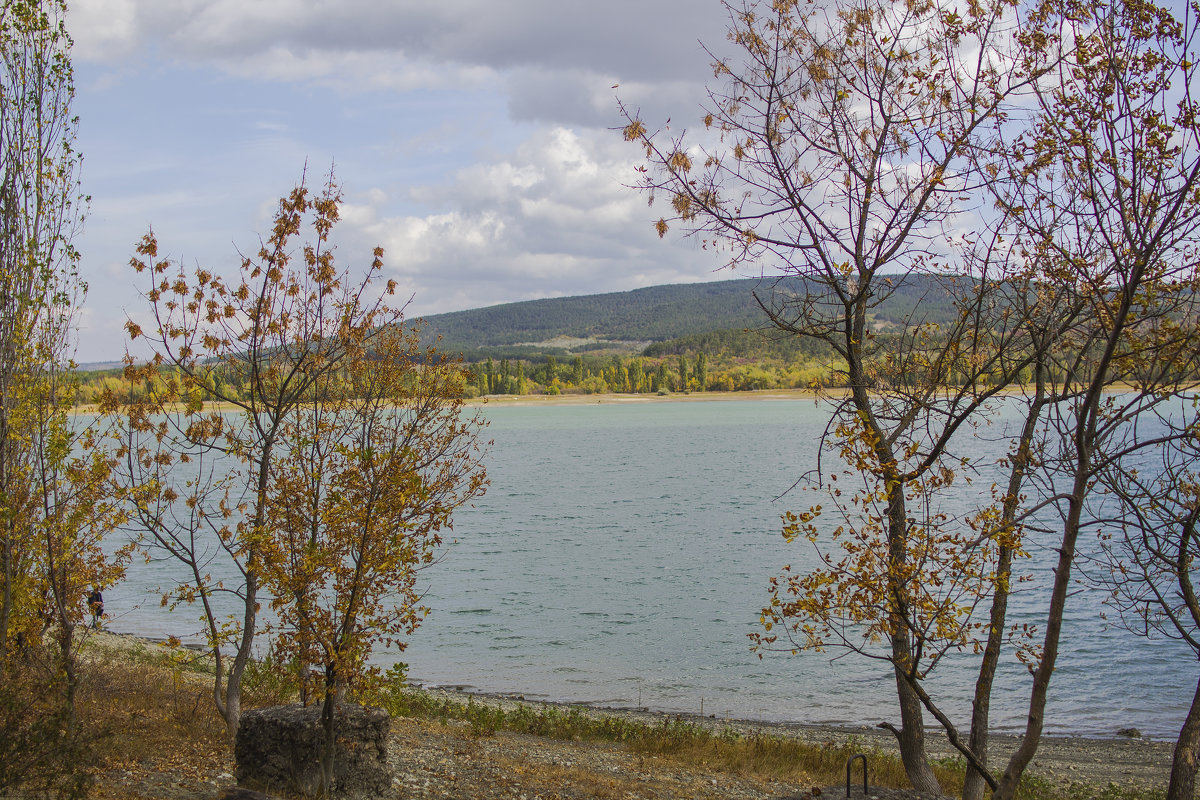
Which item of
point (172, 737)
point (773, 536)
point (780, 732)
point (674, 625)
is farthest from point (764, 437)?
point (172, 737)

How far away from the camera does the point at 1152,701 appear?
60.3ft

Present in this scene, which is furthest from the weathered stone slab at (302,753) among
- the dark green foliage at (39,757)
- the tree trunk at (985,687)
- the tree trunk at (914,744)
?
the tree trunk at (985,687)

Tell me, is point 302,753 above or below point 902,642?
below

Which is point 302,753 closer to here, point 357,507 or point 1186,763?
point 357,507

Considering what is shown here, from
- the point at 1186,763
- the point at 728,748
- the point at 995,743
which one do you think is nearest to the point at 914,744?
the point at 1186,763

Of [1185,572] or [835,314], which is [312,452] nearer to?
[835,314]

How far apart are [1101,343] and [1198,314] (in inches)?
29.1

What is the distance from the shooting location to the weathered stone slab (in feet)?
28.4

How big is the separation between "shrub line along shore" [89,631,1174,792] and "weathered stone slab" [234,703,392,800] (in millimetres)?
7408

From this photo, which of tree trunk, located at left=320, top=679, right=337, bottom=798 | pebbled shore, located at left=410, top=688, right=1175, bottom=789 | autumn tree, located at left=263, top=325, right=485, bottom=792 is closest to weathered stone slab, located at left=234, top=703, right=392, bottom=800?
tree trunk, located at left=320, top=679, right=337, bottom=798

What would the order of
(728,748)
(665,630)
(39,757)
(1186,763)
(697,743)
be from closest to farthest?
1. (39,757)
2. (1186,763)
3. (728,748)
4. (697,743)
5. (665,630)

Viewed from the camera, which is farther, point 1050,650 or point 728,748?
point 728,748

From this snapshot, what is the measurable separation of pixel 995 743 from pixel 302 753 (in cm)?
1288

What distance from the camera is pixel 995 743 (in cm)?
1575
